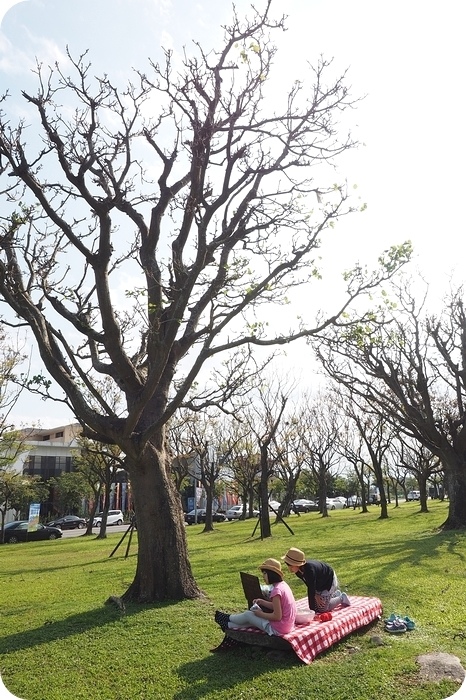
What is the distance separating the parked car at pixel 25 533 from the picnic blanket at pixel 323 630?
102 feet

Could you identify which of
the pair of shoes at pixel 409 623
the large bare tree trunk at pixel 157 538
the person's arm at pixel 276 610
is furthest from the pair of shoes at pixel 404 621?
the large bare tree trunk at pixel 157 538

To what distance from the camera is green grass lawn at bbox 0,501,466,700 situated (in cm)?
544

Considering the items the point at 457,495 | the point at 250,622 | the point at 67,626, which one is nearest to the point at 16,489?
the point at 457,495

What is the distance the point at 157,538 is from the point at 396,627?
4.08 metres

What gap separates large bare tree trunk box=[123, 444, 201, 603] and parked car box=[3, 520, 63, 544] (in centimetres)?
2775

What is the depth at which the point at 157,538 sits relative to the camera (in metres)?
9.44

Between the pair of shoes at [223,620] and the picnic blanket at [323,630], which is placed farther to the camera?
the pair of shoes at [223,620]

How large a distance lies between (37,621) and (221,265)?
21.1 feet

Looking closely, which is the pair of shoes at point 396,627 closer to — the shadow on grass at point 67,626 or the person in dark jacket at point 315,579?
the person in dark jacket at point 315,579

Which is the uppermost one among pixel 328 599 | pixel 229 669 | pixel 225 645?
pixel 328 599

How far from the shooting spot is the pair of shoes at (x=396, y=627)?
275 inches

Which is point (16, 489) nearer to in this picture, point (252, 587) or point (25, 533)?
point (25, 533)

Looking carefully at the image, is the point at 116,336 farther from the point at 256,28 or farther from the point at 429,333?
the point at 429,333

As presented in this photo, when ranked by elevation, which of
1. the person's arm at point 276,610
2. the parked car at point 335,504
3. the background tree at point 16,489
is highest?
the background tree at point 16,489
